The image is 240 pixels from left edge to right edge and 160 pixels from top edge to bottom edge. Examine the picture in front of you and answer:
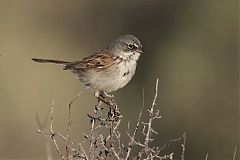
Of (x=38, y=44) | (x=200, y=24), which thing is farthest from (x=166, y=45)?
(x=38, y=44)

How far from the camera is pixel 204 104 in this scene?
42.9ft

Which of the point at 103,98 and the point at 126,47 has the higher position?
the point at 126,47

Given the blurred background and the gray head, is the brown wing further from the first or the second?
the blurred background

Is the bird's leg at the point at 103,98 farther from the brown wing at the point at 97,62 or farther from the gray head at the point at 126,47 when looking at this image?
the gray head at the point at 126,47

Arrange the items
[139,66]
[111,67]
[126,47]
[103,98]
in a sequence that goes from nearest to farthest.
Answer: [103,98] < [111,67] < [126,47] < [139,66]

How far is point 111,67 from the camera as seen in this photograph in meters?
7.39

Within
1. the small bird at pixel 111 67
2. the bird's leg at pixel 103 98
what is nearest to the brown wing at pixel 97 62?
the small bird at pixel 111 67

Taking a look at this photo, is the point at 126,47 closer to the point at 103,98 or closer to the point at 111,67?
the point at 111,67

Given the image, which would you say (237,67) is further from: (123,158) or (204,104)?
(123,158)

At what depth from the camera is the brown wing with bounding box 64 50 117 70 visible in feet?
24.4

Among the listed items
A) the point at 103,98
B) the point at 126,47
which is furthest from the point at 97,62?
the point at 103,98

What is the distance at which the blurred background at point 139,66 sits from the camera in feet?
42.7

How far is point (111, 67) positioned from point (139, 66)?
32.0 feet

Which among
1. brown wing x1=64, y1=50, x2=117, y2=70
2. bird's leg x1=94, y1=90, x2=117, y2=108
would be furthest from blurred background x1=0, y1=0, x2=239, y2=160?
bird's leg x1=94, y1=90, x2=117, y2=108
